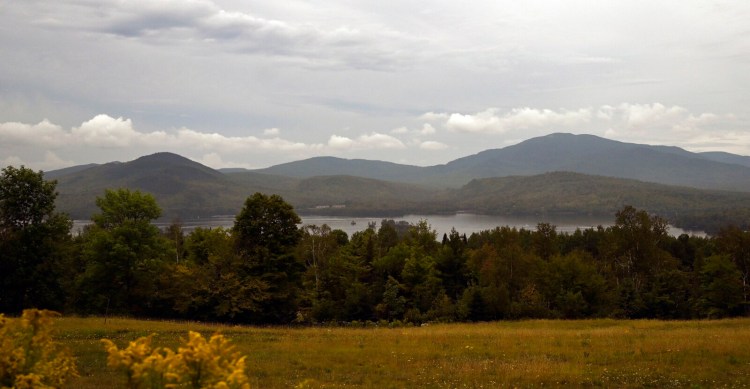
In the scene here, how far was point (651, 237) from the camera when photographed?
76.1 meters

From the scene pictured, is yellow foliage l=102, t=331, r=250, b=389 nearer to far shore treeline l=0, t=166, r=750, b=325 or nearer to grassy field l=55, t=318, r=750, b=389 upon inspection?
grassy field l=55, t=318, r=750, b=389

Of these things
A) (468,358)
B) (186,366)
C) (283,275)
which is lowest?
(468,358)

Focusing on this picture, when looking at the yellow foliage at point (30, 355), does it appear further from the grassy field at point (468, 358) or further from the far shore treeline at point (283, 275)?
the far shore treeline at point (283, 275)

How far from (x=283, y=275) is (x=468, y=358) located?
2893 centimetres

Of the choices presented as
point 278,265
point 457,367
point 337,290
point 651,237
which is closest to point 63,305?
point 278,265

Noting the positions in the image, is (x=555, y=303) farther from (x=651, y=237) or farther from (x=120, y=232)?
(x=120, y=232)

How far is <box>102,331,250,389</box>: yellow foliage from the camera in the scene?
22.5 feet

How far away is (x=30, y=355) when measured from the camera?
26.7 feet

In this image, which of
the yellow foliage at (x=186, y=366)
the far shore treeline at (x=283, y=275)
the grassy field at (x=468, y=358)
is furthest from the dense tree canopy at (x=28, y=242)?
the yellow foliage at (x=186, y=366)

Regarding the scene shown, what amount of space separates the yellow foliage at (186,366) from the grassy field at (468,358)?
258 inches

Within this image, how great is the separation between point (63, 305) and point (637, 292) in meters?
62.6

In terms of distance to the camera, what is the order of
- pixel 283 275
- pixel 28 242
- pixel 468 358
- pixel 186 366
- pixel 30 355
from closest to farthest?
pixel 186 366 → pixel 30 355 → pixel 468 358 → pixel 28 242 → pixel 283 275

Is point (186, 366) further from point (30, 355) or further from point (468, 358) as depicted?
point (468, 358)

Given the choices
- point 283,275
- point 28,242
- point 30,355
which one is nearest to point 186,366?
point 30,355
